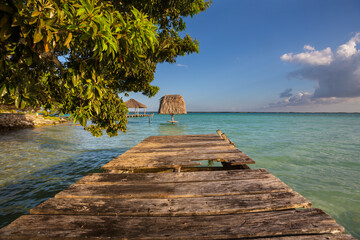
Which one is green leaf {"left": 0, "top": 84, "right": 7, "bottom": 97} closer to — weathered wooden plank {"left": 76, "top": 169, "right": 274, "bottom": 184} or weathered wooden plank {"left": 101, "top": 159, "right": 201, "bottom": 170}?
weathered wooden plank {"left": 76, "top": 169, "right": 274, "bottom": 184}

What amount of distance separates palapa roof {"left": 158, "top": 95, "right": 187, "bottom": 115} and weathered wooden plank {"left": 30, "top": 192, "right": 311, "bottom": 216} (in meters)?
26.4

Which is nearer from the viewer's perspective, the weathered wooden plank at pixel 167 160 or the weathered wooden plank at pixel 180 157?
the weathered wooden plank at pixel 167 160

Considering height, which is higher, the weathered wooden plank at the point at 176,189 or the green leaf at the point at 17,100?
the green leaf at the point at 17,100

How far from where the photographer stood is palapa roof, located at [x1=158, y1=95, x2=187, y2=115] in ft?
92.8

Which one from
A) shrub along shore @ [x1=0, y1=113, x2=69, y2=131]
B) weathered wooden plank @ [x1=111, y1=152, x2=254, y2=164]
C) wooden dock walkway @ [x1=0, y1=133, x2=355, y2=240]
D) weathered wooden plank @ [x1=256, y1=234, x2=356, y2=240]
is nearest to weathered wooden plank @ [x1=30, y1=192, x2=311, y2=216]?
wooden dock walkway @ [x1=0, y1=133, x2=355, y2=240]

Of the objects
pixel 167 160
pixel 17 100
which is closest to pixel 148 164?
pixel 167 160

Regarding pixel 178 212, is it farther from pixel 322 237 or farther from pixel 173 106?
pixel 173 106

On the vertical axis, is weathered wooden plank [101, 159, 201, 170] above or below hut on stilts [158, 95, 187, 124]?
below

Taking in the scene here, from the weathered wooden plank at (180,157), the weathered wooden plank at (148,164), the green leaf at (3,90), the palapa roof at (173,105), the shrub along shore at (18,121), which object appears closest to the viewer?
the green leaf at (3,90)

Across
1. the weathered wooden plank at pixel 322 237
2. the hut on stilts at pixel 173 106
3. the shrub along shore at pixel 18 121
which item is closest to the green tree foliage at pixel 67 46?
the weathered wooden plank at pixel 322 237

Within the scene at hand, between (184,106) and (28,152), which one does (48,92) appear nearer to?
(28,152)

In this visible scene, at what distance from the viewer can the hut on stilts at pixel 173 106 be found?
28.3 meters

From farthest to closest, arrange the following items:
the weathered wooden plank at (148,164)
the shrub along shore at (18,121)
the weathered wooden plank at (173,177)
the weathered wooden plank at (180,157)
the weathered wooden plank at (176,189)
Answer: the shrub along shore at (18,121)
the weathered wooden plank at (180,157)
the weathered wooden plank at (148,164)
the weathered wooden plank at (173,177)
the weathered wooden plank at (176,189)

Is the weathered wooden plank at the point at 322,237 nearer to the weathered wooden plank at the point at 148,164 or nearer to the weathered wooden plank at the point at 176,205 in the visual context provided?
the weathered wooden plank at the point at 176,205
